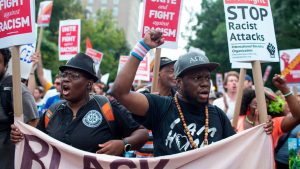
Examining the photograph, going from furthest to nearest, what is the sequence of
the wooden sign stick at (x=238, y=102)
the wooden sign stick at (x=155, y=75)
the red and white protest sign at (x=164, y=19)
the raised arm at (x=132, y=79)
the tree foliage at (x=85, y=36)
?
the tree foliage at (x=85, y=36)
the red and white protest sign at (x=164, y=19)
the wooden sign stick at (x=238, y=102)
the wooden sign stick at (x=155, y=75)
the raised arm at (x=132, y=79)

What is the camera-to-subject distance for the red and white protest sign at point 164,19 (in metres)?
6.05

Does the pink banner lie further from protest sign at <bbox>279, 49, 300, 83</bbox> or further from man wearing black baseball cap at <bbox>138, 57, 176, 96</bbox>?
protest sign at <bbox>279, 49, 300, 83</bbox>

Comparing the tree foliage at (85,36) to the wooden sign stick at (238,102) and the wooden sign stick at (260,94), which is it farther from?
the wooden sign stick at (260,94)

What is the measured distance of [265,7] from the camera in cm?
457

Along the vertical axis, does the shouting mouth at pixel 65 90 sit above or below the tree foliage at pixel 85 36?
below

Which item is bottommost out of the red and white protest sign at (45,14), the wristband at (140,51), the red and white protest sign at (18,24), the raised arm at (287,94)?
the raised arm at (287,94)

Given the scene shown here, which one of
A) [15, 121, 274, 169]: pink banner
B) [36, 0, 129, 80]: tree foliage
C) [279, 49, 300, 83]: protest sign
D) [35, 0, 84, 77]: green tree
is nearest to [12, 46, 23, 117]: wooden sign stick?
[15, 121, 274, 169]: pink banner

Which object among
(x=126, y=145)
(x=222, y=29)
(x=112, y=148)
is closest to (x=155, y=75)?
(x=126, y=145)

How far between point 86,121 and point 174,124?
0.75 meters

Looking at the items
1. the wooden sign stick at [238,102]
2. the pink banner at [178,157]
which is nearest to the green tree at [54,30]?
the wooden sign stick at [238,102]

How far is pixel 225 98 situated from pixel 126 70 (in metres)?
4.98

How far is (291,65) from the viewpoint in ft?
24.7

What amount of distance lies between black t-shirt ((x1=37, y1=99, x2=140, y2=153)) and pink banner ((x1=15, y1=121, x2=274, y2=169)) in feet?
0.47

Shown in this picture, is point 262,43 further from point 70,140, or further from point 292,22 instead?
point 292,22
